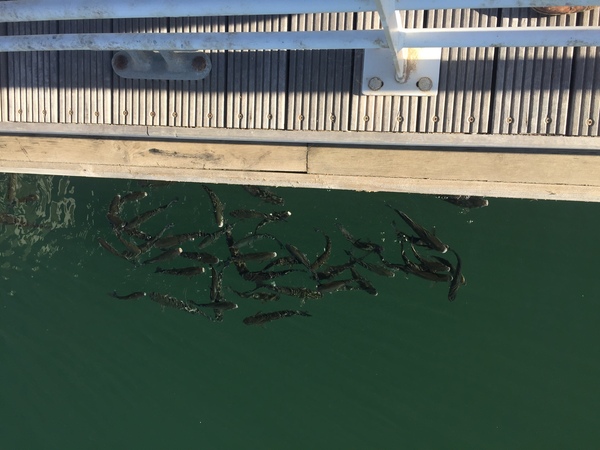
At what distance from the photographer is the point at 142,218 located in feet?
37.5

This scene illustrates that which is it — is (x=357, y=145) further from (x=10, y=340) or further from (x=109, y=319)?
(x=10, y=340)

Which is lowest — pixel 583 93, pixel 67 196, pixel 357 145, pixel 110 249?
pixel 110 249

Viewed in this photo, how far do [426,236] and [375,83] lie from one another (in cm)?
414

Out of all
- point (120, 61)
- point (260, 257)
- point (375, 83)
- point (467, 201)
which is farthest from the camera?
point (260, 257)

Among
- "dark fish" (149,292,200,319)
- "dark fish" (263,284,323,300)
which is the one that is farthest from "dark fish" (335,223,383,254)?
"dark fish" (149,292,200,319)

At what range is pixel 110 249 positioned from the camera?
11.7 metres

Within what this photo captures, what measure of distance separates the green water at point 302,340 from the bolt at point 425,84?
4118mm

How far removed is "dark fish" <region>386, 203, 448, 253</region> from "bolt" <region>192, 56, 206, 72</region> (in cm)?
475

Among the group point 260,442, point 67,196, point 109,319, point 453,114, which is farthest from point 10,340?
point 453,114

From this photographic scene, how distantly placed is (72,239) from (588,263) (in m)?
9.93

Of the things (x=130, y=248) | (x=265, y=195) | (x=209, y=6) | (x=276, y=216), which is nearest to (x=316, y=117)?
(x=209, y=6)

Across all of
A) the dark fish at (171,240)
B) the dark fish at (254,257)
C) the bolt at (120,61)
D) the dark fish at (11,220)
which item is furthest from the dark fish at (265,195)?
the dark fish at (11,220)

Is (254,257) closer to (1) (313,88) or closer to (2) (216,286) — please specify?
(2) (216,286)

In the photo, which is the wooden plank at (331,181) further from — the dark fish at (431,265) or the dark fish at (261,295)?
the dark fish at (261,295)
